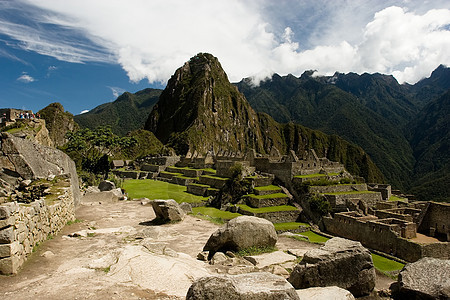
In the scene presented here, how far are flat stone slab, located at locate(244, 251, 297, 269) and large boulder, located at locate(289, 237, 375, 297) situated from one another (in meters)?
1.63

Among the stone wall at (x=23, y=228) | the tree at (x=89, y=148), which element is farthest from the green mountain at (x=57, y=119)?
the stone wall at (x=23, y=228)

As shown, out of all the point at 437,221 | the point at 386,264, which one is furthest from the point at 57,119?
the point at 437,221

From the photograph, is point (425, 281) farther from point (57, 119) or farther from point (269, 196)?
point (57, 119)

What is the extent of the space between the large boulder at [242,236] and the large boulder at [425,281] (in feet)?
12.5

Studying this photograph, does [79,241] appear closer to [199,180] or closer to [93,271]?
[93,271]

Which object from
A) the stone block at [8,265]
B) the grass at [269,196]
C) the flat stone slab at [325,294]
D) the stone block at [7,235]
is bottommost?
the grass at [269,196]

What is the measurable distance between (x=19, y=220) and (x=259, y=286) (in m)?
5.89

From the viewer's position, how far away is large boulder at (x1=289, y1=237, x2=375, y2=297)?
20.5 feet

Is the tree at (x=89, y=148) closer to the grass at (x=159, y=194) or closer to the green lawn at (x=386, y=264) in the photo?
the grass at (x=159, y=194)

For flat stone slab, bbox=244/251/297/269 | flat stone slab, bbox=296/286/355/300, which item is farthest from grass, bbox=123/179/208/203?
flat stone slab, bbox=296/286/355/300

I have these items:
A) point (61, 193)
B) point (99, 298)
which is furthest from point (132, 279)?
point (61, 193)

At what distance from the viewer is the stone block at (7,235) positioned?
6175 millimetres

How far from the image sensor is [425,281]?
231 inches

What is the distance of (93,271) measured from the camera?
654 centimetres
